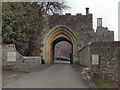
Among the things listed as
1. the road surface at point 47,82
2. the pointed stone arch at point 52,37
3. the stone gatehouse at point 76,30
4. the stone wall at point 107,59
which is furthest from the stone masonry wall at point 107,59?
the pointed stone arch at point 52,37

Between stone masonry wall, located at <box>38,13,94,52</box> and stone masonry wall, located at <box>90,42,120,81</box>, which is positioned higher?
stone masonry wall, located at <box>38,13,94,52</box>

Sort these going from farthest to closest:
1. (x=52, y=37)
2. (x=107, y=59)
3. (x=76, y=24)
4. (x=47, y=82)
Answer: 1. (x=52, y=37)
2. (x=76, y=24)
3. (x=107, y=59)
4. (x=47, y=82)

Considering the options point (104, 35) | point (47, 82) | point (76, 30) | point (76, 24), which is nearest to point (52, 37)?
point (76, 30)

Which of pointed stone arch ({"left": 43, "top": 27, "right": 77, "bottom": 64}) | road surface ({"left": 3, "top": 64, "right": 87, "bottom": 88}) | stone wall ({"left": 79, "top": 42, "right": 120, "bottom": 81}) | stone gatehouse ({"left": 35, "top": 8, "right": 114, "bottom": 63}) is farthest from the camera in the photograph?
pointed stone arch ({"left": 43, "top": 27, "right": 77, "bottom": 64})

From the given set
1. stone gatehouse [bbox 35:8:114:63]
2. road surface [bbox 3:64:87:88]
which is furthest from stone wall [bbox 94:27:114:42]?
road surface [bbox 3:64:87:88]

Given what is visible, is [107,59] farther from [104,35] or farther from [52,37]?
[52,37]

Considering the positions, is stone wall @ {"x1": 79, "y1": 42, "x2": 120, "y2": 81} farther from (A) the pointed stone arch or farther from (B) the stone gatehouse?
(A) the pointed stone arch

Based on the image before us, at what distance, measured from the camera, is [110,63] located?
8211mm

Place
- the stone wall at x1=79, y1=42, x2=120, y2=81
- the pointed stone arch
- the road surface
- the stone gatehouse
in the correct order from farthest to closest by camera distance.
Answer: the pointed stone arch → the stone gatehouse → the stone wall at x1=79, y1=42, x2=120, y2=81 → the road surface

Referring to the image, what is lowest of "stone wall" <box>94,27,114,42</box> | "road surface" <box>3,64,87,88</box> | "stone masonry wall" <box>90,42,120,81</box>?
"road surface" <box>3,64,87,88</box>

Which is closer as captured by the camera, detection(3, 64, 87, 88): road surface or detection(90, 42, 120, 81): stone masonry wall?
detection(3, 64, 87, 88): road surface

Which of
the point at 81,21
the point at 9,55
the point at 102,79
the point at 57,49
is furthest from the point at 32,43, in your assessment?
the point at 57,49

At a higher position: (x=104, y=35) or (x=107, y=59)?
(x=104, y=35)

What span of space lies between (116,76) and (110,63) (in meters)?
0.77
